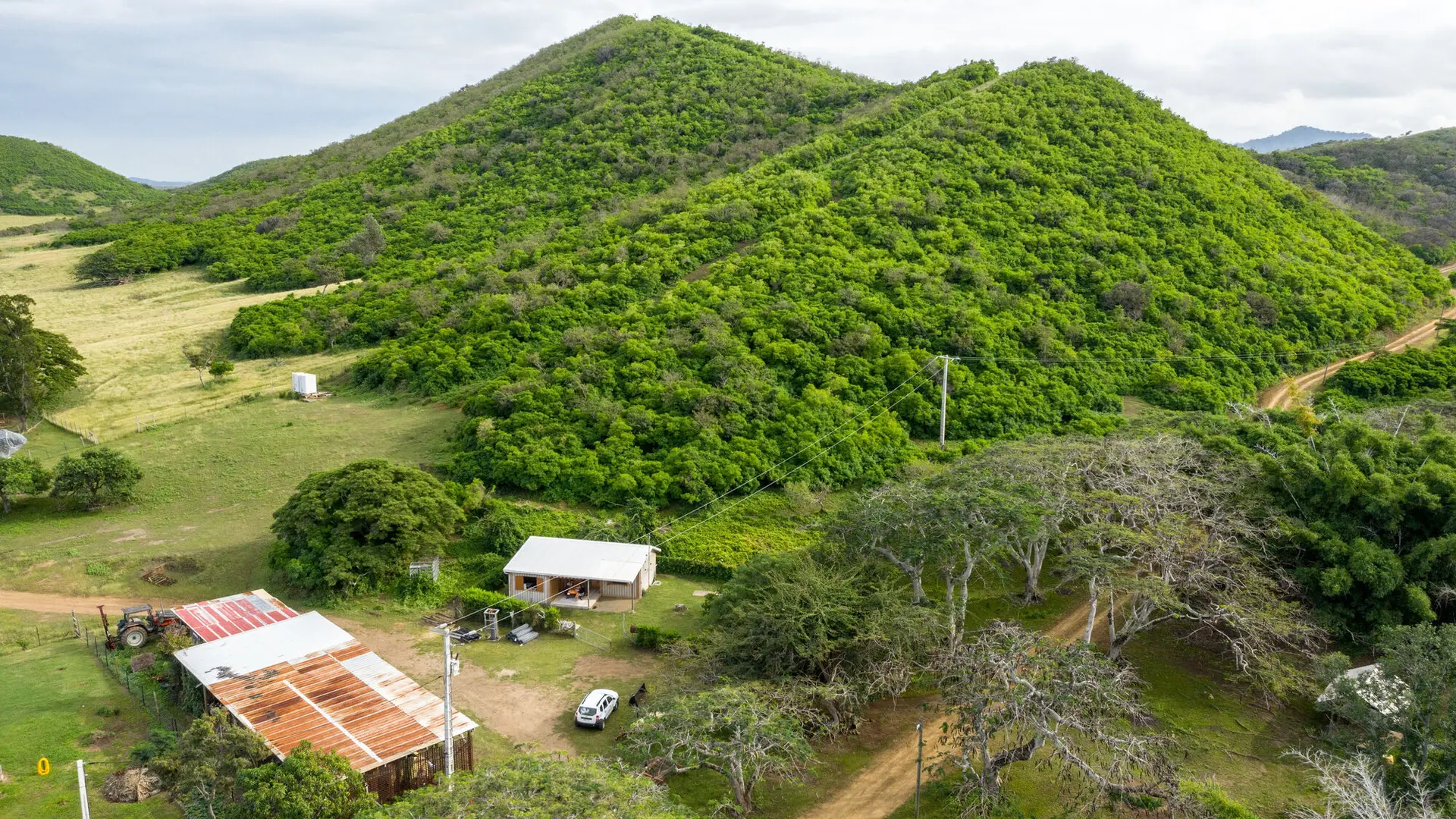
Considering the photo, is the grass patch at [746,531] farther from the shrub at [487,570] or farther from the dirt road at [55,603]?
the dirt road at [55,603]

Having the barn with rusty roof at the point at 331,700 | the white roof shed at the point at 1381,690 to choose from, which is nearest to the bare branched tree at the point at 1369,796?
the white roof shed at the point at 1381,690

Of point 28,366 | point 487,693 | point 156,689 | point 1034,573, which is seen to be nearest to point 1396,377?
point 1034,573

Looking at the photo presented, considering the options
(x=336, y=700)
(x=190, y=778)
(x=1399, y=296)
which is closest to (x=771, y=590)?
(x=336, y=700)

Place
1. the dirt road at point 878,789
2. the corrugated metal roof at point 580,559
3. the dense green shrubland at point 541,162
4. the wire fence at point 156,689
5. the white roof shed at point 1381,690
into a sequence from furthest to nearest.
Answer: the dense green shrubland at point 541,162, the corrugated metal roof at point 580,559, the wire fence at point 156,689, the dirt road at point 878,789, the white roof shed at point 1381,690

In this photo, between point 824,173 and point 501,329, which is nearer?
point 501,329

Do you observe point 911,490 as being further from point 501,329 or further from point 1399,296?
point 1399,296

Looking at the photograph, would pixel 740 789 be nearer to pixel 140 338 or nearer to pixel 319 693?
pixel 319 693
